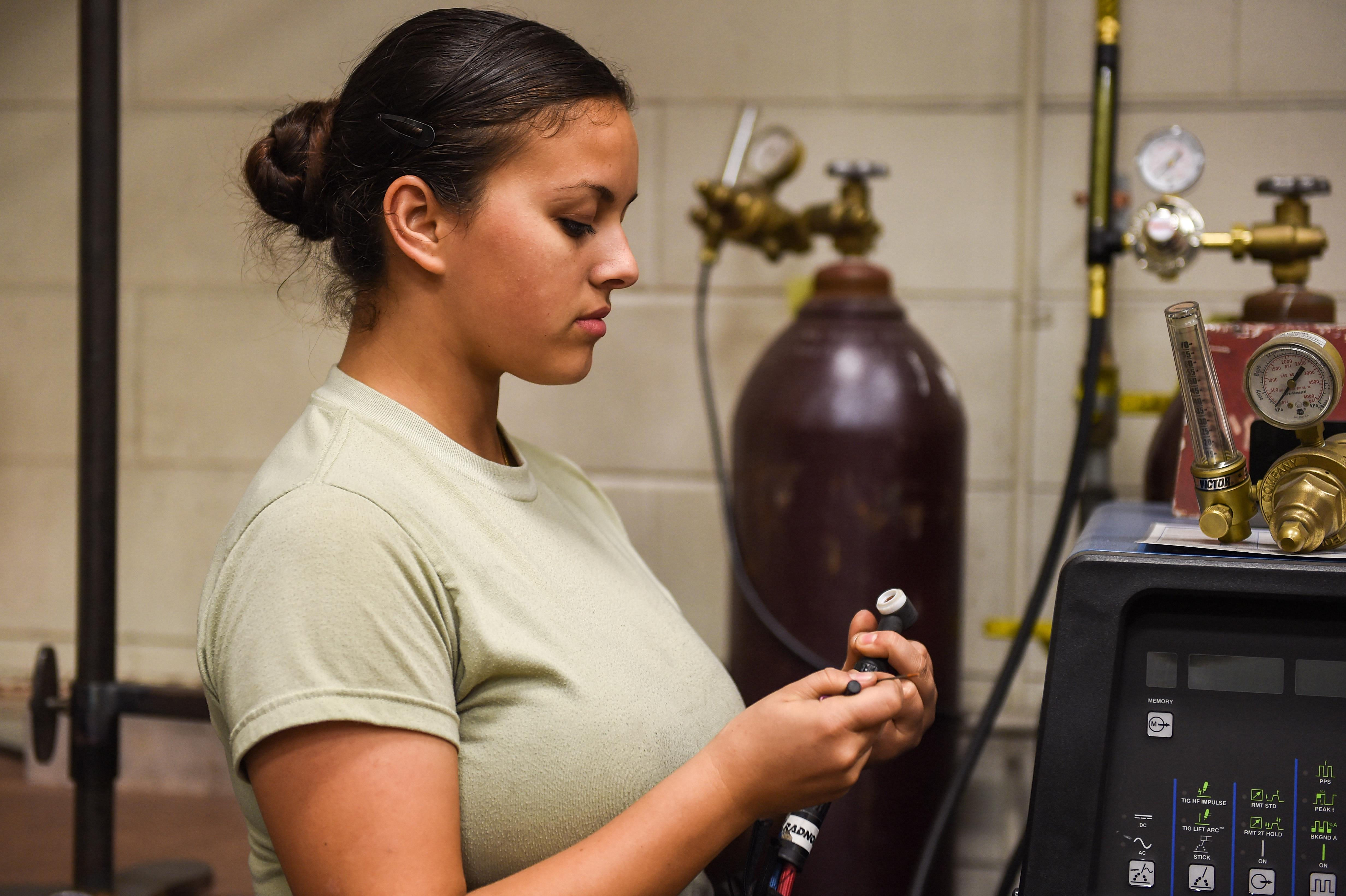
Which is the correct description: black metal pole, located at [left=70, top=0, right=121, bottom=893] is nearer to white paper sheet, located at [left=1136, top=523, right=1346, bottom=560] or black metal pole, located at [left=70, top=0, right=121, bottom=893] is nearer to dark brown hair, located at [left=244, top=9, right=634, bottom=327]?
dark brown hair, located at [left=244, top=9, right=634, bottom=327]

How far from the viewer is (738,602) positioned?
1.31 metres

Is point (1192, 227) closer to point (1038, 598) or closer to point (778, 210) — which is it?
point (1038, 598)

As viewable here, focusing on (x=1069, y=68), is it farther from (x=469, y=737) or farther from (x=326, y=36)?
(x=469, y=737)

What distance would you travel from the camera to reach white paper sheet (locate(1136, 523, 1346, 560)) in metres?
0.60

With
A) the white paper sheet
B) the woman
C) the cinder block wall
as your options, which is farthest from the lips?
the cinder block wall

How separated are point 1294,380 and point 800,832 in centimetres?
39

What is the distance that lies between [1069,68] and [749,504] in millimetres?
749

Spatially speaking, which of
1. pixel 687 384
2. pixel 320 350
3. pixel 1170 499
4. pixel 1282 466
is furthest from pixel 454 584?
pixel 320 350

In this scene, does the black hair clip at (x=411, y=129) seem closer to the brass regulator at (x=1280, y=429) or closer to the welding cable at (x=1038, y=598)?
the brass regulator at (x=1280, y=429)

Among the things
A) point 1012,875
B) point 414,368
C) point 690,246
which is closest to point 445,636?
point 414,368

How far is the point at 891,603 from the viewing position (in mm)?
672

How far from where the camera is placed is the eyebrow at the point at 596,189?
2.20 ft

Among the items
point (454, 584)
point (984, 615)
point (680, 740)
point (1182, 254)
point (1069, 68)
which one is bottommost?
point (984, 615)

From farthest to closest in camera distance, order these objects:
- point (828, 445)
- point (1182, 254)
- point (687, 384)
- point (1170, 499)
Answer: point (687, 384)
point (828, 445)
point (1170, 499)
point (1182, 254)
